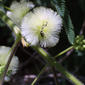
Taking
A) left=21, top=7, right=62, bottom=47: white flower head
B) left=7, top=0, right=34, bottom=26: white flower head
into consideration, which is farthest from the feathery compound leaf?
left=7, top=0, right=34, bottom=26: white flower head

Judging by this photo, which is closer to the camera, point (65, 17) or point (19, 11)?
point (65, 17)

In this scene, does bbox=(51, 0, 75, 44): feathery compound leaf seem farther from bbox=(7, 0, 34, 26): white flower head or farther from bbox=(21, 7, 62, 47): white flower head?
bbox=(7, 0, 34, 26): white flower head

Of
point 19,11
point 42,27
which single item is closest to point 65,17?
point 42,27

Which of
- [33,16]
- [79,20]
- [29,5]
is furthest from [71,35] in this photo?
[79,20]

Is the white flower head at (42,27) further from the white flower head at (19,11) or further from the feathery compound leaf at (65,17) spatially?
the white flower head at (19,11)

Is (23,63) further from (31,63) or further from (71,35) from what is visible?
(71,35)

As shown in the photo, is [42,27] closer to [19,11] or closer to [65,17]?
[65,17]
